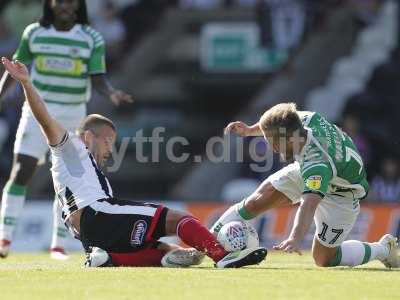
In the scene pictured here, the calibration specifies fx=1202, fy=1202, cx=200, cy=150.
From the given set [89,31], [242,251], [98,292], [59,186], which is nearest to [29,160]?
[89,31]

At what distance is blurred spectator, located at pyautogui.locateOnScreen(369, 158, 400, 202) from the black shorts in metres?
7.76

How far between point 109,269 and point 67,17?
3.55 m

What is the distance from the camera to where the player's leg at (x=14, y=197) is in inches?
440

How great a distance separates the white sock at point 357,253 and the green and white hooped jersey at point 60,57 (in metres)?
3.16

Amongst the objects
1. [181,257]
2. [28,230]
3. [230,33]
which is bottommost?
[28,230]

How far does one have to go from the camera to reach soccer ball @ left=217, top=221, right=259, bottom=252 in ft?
29.1

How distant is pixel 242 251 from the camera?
28.8ft

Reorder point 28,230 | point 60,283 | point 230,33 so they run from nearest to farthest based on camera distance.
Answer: point 60,283 < point 28,230 < point 230,33

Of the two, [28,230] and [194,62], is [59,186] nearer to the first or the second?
[28,230]

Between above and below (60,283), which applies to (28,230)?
below

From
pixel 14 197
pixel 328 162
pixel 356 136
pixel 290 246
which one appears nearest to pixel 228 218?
pixel 328 162

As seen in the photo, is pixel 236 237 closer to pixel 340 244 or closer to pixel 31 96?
pixel 340 244

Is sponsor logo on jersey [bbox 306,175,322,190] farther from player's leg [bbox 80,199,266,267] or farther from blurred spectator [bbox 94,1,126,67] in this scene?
blurred spectator [bbox 94,1,126,67]

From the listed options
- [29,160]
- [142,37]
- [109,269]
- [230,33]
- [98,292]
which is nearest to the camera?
[98,292]
